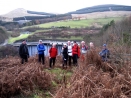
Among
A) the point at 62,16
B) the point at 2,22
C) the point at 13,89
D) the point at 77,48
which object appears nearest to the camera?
the point at 13,89

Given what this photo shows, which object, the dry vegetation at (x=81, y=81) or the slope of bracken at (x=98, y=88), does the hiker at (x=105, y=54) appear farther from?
the slope of bracken at (x=98, y=88)

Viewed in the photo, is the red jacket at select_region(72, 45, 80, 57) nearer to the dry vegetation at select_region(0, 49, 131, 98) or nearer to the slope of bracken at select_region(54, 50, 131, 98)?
the dry vegetation at select_region(0, 49, 131, 98)

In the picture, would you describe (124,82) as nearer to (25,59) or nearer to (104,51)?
(104,51)

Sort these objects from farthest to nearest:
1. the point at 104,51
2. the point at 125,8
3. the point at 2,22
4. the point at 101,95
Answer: the point at 125,8, the point at 2,22, the point at 104,51, the point at 101,95

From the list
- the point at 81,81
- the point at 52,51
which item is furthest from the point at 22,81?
the point at 52,51

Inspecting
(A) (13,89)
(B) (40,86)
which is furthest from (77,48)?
(A) (13,89)

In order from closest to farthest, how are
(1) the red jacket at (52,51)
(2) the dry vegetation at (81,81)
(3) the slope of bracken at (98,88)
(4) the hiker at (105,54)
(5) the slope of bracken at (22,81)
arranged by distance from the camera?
(3) the slope of bracken at (98,88) → (2) the dry vegetation at (81,81) → (5) the slope of bracken at (22,81) → (4) the hiker at (105,54) → (1) the red jacket at (52,51)

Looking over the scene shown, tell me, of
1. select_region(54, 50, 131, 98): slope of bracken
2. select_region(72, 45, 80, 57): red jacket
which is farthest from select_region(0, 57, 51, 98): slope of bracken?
select_region(72, 45, 80, 57): red jacket

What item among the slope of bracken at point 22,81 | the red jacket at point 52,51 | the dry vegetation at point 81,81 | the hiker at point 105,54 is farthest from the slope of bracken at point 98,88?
the red jacket at point 52,51

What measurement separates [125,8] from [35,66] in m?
84.9

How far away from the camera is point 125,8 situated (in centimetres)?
8769

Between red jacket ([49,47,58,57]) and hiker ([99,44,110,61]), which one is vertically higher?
hiker ([99,44,110,61])

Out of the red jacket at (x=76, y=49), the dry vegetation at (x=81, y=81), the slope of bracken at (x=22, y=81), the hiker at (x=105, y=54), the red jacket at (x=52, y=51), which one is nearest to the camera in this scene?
the dry vegetation at (x=81, y=81)

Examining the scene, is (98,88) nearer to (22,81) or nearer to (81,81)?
(81,81)
